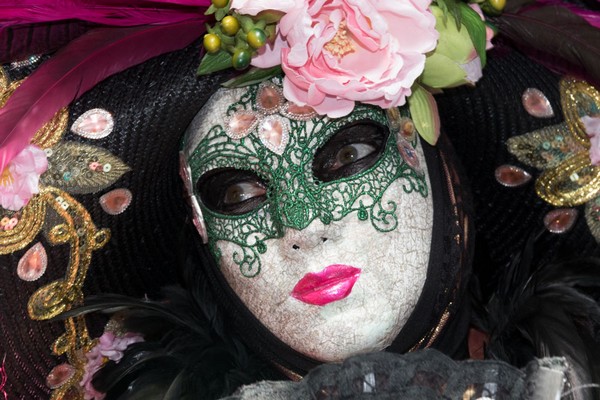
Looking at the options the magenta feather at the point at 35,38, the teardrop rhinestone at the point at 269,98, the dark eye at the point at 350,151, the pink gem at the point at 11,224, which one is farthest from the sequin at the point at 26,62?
the dark eye at the point at 350,151

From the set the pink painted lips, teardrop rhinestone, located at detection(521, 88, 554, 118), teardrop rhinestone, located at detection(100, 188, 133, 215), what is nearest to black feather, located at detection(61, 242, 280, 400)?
teardrop rhinestone, located at detection(100, 188, 133, 215)

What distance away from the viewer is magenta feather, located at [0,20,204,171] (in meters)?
1.88

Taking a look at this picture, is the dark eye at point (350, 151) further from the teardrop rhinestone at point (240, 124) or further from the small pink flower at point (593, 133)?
the small pink flower at point (593, 133)

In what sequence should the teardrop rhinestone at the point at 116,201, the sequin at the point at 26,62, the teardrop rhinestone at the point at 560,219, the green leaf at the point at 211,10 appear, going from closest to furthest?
the green leaf at the point at 211,10
the sequin at the point at 26,62
the teardrop rhinestone at the point at 116,201
the teardrop rhinestone at the point at 560,219

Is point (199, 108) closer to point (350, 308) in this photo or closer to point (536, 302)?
point (350, 308)

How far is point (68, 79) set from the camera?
191cm

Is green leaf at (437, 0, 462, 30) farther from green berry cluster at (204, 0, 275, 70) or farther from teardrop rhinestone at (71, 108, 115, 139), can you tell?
teardrop rhinestone at (71, 108, 115, 139)

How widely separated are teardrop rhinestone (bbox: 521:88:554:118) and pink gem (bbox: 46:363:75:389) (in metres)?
1.06

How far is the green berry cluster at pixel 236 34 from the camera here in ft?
6.12

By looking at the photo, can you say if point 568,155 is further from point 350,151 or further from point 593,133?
point 350,151

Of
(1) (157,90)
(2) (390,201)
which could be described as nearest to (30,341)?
(1) (157,90)

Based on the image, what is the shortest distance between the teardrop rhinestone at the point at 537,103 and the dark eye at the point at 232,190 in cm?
57

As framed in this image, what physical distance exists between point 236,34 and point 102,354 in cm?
74

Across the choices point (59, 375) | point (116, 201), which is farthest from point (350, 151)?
point (59, 375)
